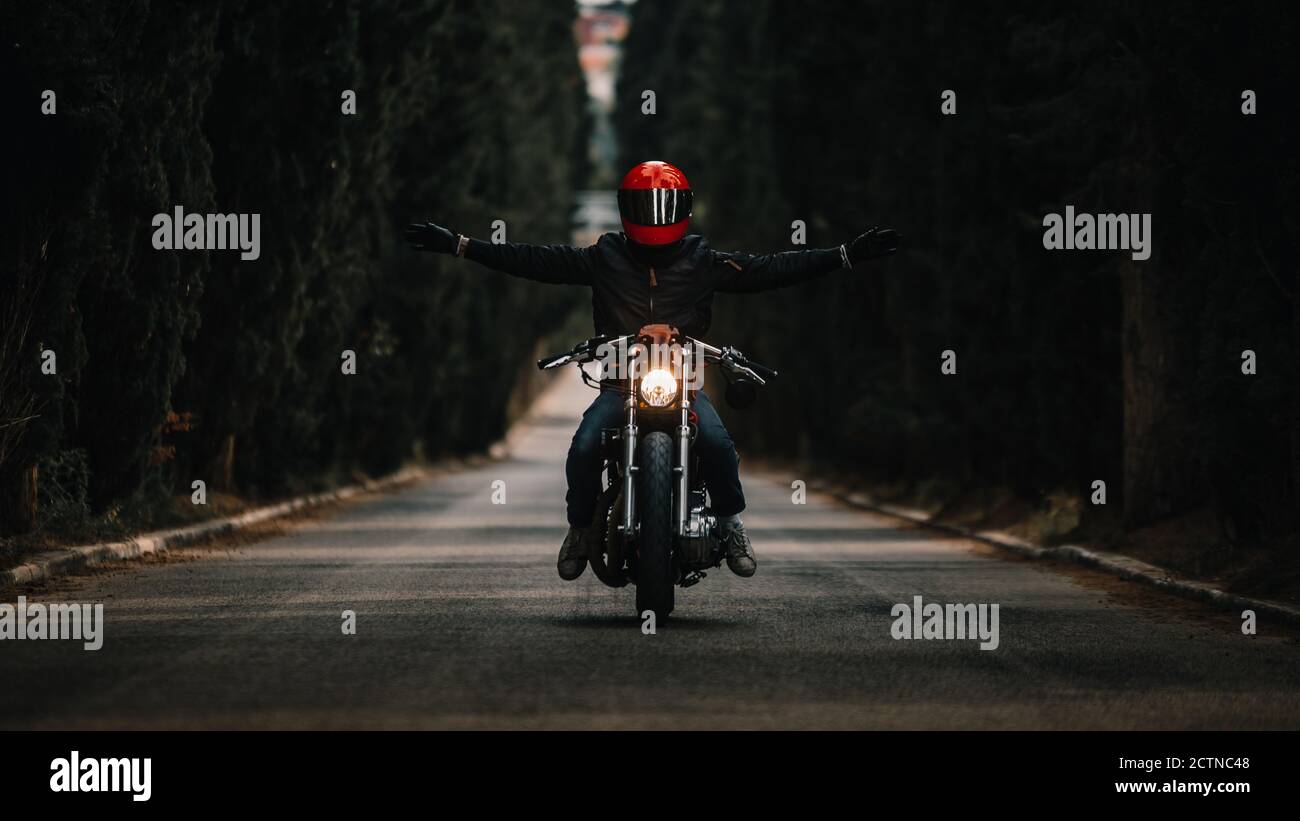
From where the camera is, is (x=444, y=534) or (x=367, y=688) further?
(x=444, y=534)

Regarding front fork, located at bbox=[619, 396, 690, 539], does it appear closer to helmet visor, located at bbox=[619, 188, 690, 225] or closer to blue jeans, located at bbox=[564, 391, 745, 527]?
blue jeans, located at bbox=[564, 391, 745, 527]

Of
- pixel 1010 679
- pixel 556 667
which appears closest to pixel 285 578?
pixel 556 667

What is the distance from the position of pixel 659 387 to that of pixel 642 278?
84 centimetres

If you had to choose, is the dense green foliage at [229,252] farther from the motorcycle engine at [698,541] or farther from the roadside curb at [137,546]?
the motorcycle engine at [698,541]

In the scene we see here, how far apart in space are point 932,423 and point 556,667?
19183 millimetres

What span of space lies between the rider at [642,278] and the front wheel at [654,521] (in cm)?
47

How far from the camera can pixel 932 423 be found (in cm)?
2998

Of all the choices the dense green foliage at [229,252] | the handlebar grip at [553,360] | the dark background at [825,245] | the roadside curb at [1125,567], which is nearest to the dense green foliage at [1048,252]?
the dark background at [825,245]

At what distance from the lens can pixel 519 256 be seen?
13.2m

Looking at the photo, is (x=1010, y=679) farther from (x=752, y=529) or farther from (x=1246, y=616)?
(x=752, y=529)

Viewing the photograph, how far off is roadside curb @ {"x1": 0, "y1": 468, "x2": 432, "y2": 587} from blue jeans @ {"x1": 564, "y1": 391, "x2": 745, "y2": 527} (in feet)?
16.0

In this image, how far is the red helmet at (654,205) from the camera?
42.8 feet

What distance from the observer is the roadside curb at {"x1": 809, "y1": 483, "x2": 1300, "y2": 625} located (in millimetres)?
15055

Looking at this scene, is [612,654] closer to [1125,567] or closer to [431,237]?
[431,237]
